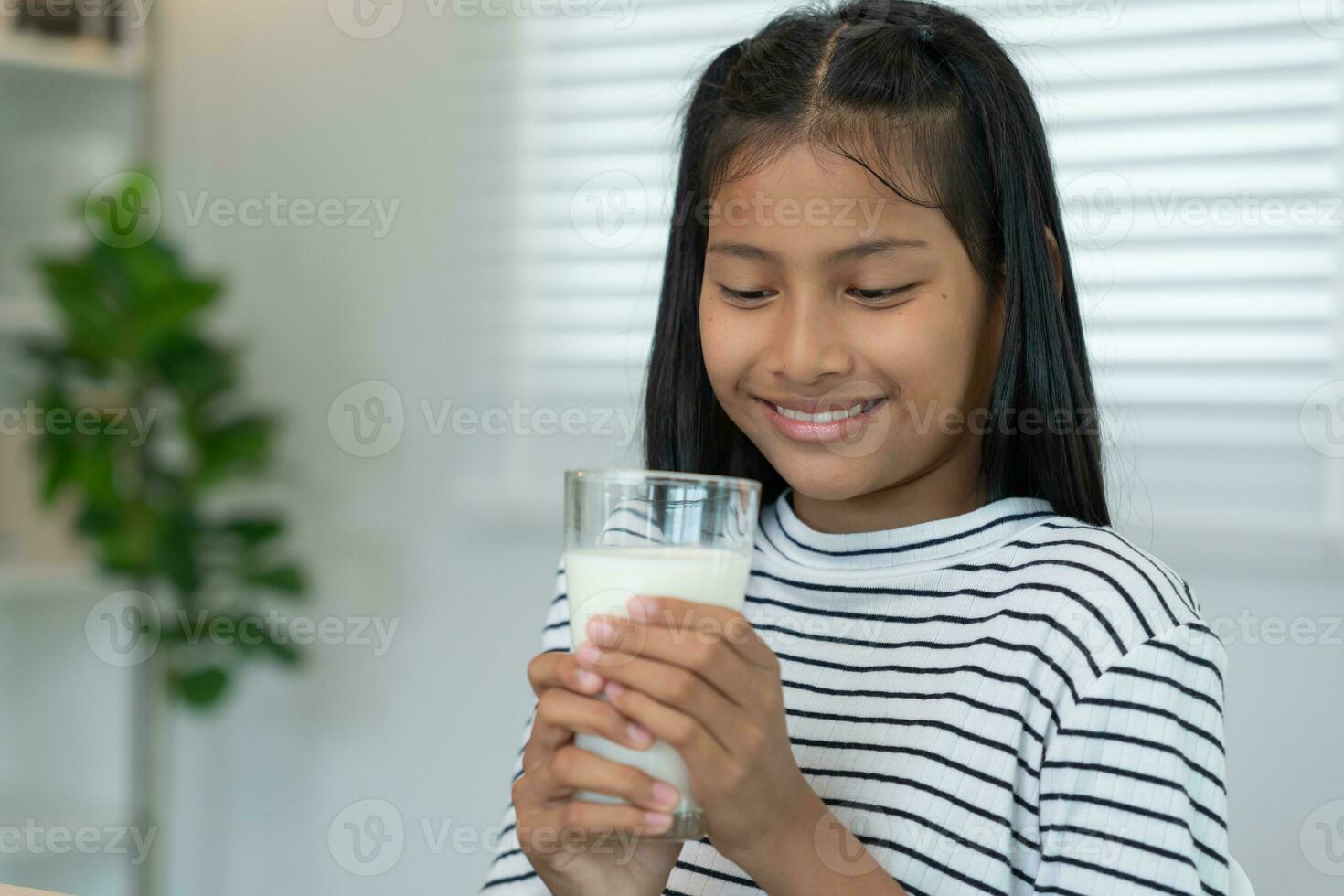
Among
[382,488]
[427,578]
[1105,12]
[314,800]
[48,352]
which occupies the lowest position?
[314,800]

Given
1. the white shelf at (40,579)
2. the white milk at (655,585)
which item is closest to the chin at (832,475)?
the white milk at (655,585)

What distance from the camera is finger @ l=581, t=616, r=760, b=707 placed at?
0.81 m

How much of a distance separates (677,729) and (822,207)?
435mm

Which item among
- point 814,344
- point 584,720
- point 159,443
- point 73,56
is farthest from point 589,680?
point 73,56

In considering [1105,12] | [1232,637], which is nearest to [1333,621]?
[1232,637]

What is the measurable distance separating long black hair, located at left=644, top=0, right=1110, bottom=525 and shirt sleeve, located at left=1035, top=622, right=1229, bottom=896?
0.70 feet

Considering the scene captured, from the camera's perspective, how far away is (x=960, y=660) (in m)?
1.07

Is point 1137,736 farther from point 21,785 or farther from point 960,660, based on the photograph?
point 21,785

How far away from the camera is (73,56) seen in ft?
8.61

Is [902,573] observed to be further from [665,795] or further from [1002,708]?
[665,795]

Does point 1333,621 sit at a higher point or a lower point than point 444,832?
higher

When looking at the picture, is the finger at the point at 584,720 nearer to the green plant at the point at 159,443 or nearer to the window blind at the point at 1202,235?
the window blind at the point at 1202,235

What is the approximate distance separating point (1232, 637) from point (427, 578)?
1.48 metres

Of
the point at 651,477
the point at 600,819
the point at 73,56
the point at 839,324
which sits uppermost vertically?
the point at 73,56
